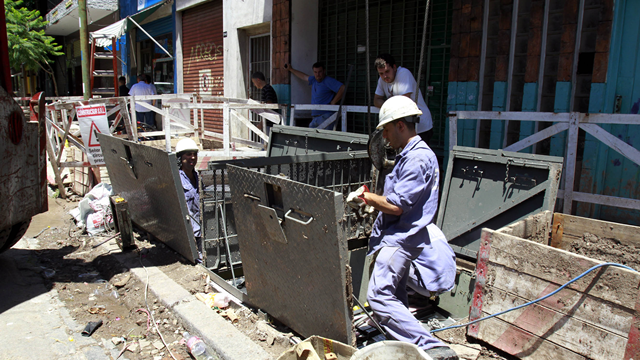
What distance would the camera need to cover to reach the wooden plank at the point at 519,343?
2725 mm

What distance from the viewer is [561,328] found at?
2.70m

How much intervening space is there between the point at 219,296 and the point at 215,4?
10.4 m

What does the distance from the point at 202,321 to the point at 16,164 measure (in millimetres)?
2278

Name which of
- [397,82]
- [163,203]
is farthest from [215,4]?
[163,203]

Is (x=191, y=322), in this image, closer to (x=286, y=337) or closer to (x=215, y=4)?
(x=286, y=337)

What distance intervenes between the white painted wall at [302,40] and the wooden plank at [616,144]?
6.15 meters

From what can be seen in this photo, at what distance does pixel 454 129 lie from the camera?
16.4 feet

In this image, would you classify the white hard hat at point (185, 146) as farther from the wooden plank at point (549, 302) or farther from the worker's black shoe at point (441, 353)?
the worker's black shoe at point (441, 353)

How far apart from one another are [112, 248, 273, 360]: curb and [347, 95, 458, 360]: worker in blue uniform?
95 cm

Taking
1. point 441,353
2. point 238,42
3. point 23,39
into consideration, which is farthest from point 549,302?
point 23,39

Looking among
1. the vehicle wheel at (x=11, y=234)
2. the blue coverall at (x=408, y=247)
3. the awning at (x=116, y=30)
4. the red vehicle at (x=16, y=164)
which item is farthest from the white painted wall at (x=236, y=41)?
the blue coverall at (x=408, y=247)

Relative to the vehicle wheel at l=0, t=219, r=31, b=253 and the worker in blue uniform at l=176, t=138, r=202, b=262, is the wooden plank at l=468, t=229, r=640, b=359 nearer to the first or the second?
the worker in blue uniform at l=176, t=138, r=202, b=262

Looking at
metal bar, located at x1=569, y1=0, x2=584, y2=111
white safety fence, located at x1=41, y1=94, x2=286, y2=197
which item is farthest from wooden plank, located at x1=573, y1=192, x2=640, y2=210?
white safety fence, located at x1=41, y1=94, x2=286, y2=197

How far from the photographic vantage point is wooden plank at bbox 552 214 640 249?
3424 millimetres
